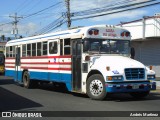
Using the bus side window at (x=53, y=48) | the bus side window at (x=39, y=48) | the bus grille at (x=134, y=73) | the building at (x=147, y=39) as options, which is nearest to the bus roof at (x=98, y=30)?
the bus side window at (x=53, y=48)

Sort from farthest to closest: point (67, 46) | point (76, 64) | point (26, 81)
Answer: point (26, 81) → point (67, 46) → point (76, 64)

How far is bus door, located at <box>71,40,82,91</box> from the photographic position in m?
14.7

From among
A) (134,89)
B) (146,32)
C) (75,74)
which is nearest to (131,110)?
(134,89)

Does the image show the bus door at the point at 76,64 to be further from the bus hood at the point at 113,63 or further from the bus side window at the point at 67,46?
the bus hood at the point at 113,63

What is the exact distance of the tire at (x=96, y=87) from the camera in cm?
1345

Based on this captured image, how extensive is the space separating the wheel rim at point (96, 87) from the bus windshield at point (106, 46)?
134 cm

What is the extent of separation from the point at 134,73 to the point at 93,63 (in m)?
1.60

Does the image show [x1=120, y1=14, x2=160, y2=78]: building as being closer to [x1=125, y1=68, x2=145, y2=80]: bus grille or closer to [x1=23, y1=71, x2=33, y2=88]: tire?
[x1=23, y1=71, x2=33, y2=88]: tire

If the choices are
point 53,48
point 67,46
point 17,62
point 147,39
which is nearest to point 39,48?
point 53,48

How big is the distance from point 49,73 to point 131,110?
266 inches

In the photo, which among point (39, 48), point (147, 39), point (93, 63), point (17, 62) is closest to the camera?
point (93, 63)

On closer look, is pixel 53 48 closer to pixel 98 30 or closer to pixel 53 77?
pixel 53 77

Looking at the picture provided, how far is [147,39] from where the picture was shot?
91.2 feet

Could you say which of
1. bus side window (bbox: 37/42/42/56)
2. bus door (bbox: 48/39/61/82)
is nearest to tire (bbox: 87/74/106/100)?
bus door (bbox: 48/39/61/82)
